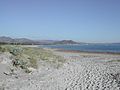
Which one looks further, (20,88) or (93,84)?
(93,84)

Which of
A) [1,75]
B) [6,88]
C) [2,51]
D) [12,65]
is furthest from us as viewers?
[2,51]

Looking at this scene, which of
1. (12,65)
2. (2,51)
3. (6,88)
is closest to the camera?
(6,88)

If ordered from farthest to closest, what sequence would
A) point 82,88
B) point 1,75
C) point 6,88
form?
point 1,75 → point 82,88 → point 6,88

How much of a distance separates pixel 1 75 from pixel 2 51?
562 cm

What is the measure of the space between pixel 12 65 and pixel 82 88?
18.2 ft

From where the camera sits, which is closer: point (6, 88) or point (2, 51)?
point (6, 88)

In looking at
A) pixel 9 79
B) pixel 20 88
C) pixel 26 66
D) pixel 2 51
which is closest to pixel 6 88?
pixel 20 88

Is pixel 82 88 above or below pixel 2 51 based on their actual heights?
below

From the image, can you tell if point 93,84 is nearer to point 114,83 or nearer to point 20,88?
point 114,83

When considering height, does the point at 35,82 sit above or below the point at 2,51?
below

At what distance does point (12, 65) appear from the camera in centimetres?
1341

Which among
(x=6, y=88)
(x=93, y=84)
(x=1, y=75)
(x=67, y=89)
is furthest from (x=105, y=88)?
(x=1, y=75)

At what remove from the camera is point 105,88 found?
9.54 meters

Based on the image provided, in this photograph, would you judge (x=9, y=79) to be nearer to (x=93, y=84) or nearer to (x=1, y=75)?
(x=1, y=75)
